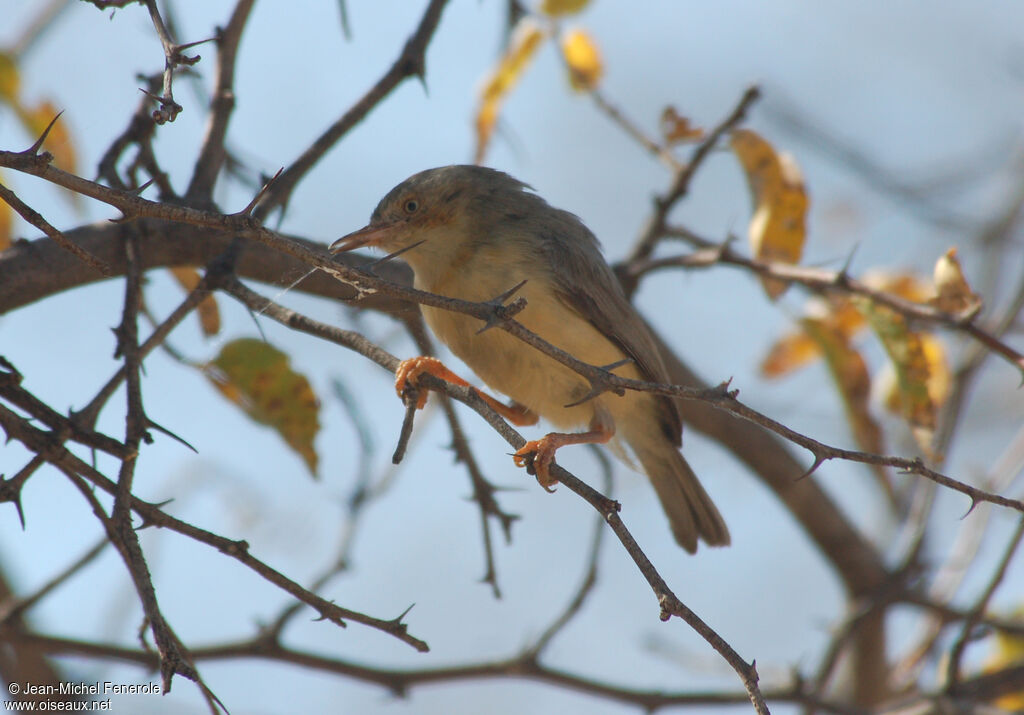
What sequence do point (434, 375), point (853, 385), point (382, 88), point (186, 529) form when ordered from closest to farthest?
point (186, 529)
point (434, 375)
point (382, 88)
point (853, 385)

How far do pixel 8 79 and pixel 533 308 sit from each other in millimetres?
2189

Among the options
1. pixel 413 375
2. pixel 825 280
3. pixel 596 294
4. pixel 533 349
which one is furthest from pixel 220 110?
pixel 825 280

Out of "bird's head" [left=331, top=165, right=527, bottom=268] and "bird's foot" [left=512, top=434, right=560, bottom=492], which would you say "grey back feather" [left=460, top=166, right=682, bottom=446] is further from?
"bird's foot" [left=512, top=434, right=560, bottom=492]

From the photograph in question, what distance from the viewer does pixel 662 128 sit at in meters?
4.17

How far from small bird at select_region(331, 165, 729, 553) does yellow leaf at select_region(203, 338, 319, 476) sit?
1.10ft

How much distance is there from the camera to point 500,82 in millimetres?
4344

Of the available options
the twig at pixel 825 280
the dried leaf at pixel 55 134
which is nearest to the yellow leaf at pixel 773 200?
the twig at pixel 825 280

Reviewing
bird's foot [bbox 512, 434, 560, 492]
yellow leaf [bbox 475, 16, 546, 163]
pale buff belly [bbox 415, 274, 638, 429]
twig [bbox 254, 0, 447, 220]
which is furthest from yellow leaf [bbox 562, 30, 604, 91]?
bird's foot [bbox 512, 434, 560, 492]

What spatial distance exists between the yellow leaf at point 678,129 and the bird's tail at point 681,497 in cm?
140

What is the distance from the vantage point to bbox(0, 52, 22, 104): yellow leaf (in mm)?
3605

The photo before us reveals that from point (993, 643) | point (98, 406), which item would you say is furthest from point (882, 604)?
point (98, 406)

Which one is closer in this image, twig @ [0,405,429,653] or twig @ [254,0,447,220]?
twig @ [0,405,429,653]

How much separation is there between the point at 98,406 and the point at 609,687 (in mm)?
2287

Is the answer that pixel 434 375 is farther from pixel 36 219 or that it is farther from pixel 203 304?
pixel 36 219
